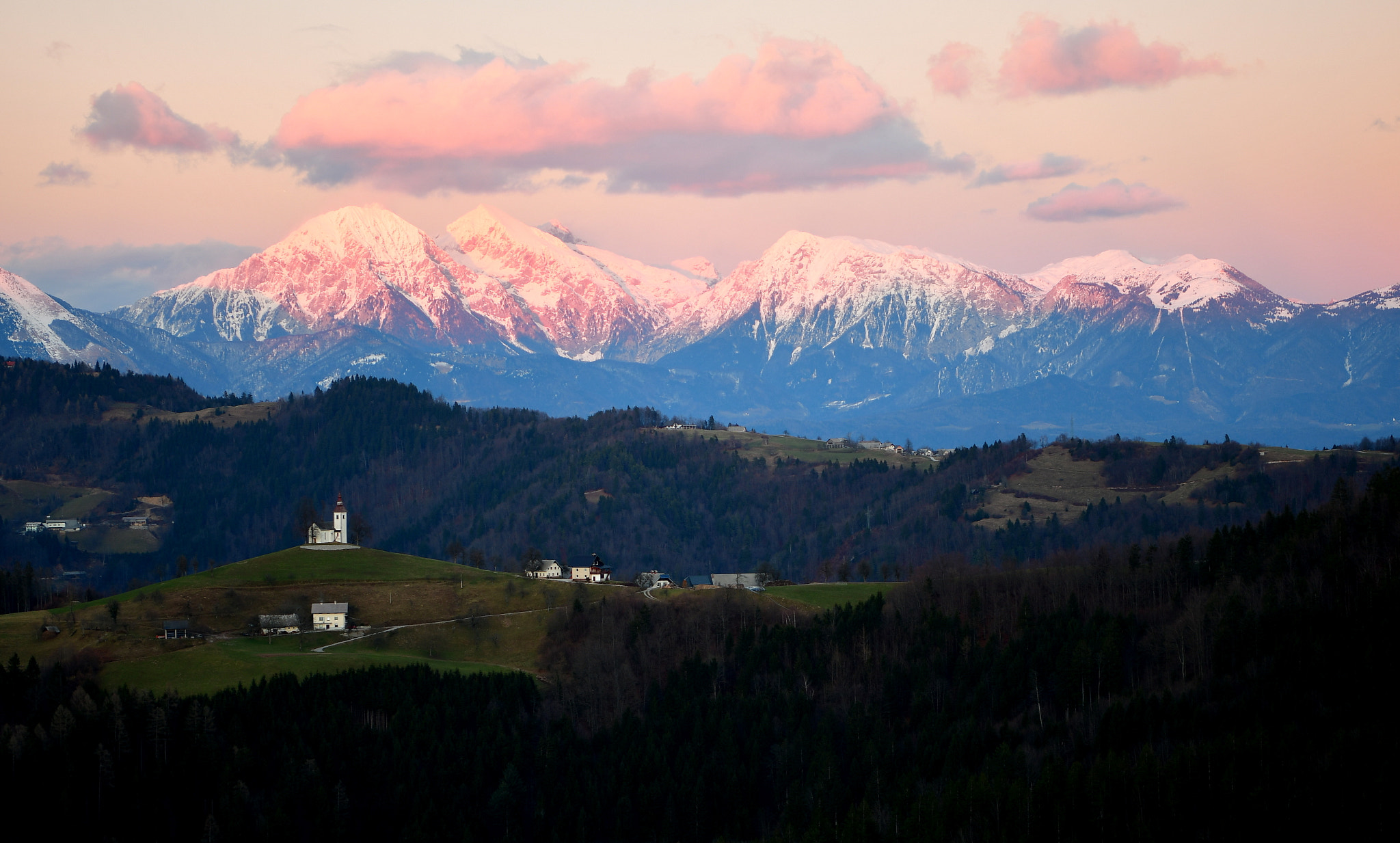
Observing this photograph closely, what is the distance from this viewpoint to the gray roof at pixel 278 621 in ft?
552

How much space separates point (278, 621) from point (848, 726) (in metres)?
71.3

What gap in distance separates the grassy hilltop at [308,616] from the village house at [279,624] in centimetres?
161

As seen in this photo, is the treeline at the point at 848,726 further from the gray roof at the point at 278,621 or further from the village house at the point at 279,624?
the gray roof at the point at 278,621

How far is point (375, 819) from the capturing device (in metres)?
128

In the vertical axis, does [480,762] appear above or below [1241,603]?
below

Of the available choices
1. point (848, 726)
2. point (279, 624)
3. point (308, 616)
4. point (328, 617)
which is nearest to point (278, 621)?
point (279, 624)

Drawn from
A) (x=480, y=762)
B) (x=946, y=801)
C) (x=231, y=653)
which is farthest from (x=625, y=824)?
(x=231, y=653)

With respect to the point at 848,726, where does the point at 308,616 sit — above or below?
above

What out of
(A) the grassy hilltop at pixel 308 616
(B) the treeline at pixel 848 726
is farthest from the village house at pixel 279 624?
(B) the treeline at pixel 848 726

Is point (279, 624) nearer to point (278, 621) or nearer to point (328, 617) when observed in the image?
point (278, 621)

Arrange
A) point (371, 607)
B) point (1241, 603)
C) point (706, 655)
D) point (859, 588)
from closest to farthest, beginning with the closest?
point (1241, 603)
point (706, 655)
point (371, 607)
point (859, 588)

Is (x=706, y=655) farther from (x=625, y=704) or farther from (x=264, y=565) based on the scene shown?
(x=264, y=565)

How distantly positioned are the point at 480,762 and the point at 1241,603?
81.7 m

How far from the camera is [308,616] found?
172000 mm
